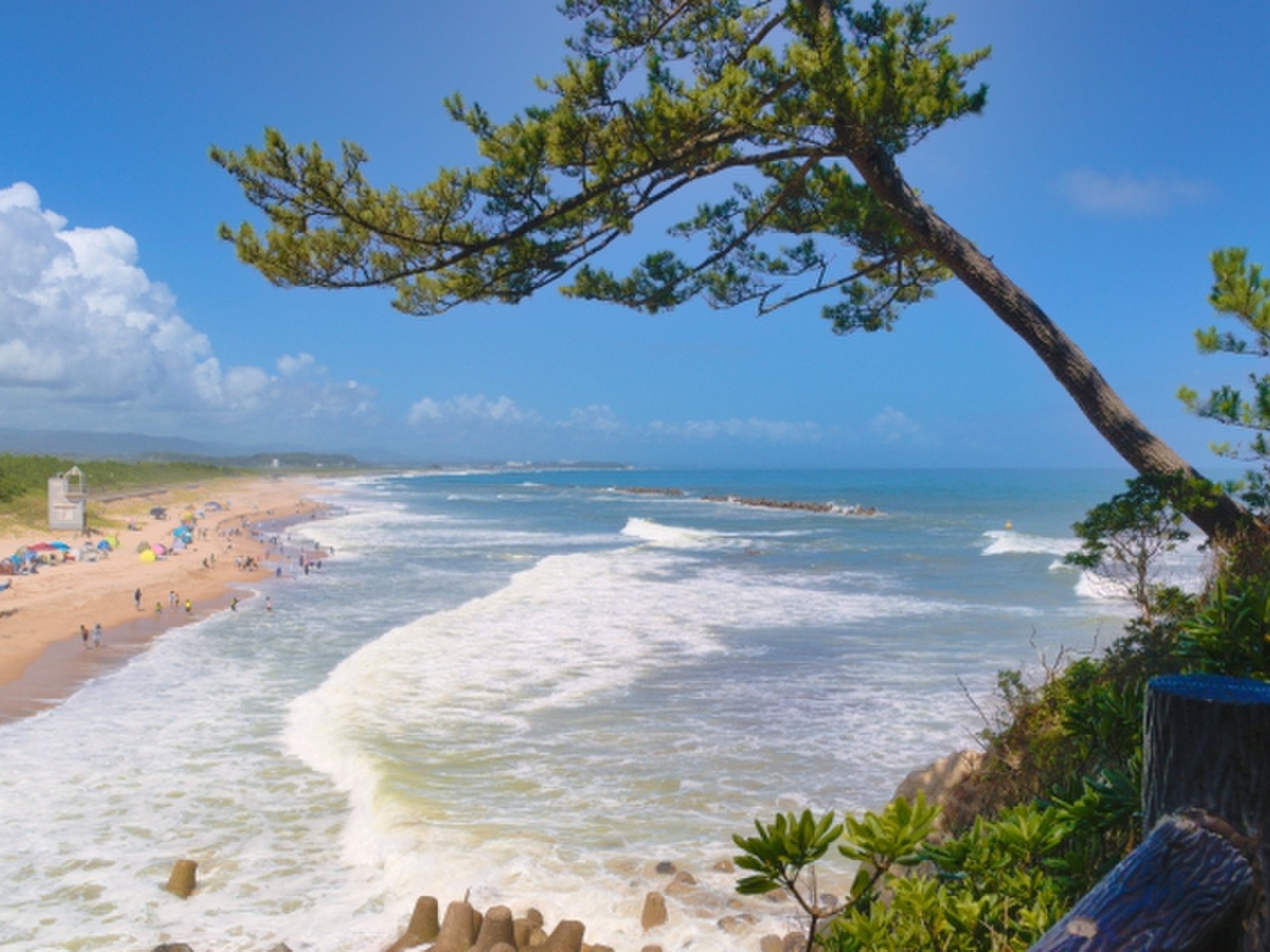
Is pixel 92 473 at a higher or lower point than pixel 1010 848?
lower

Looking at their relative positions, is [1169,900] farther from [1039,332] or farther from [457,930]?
[1039,332]

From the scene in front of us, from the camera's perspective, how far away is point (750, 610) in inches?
706

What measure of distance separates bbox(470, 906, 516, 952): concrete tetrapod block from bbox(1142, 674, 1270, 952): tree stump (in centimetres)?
468

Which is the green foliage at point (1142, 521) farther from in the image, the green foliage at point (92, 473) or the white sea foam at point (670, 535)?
the green foliage at point (92, 473)

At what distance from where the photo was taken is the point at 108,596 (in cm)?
2108

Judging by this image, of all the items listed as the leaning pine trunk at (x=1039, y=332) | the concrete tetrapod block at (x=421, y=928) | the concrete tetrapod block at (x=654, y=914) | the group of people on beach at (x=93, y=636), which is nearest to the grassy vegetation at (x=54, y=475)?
the group of people on beach at (x=93, y=636)

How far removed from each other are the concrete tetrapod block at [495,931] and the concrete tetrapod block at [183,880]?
8.22 feet

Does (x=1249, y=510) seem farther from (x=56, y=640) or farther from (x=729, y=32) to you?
(x=56, y=640)

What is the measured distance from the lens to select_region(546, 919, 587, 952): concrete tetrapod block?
5.11 metres

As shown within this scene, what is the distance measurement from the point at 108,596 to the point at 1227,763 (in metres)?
24.1

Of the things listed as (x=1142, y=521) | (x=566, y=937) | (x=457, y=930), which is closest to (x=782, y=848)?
(x=566, y=937)

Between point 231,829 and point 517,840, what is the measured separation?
2.46m

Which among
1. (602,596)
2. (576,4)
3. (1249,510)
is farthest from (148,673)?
(1249,510)

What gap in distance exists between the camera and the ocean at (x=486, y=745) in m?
6.11
